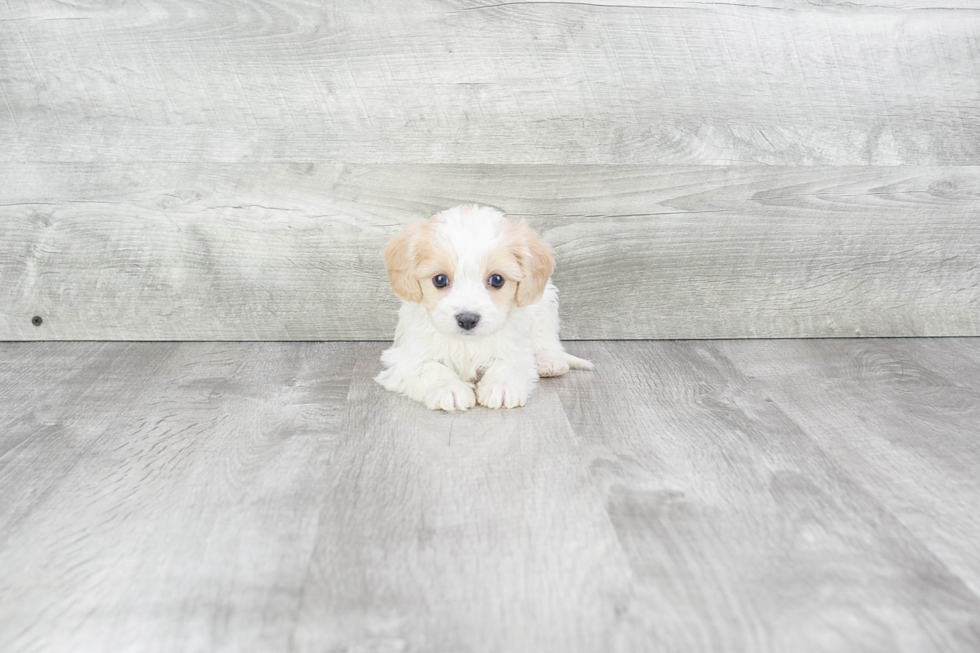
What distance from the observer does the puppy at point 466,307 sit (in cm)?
174

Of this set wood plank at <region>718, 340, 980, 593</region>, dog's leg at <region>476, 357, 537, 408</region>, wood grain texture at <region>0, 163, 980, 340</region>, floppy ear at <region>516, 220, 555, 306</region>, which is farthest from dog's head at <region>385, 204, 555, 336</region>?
wood plank at <region>718, 340, 980, 593</region>

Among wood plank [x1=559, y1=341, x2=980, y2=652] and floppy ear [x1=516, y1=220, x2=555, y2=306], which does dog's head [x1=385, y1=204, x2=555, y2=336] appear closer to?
floppy ear [x1=516, y1=220, x2=555, y2=306]

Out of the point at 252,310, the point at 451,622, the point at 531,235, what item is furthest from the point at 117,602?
the point at 252,310

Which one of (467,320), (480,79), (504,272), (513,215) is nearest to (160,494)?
(467,320)

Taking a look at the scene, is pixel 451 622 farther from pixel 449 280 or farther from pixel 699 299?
pixel 699 299

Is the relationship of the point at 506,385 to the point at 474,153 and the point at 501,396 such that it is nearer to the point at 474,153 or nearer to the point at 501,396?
the point at 501,396

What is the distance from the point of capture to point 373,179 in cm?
225

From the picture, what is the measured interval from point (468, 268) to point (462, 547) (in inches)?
27.4

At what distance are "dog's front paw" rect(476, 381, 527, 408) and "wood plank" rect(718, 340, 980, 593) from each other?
24.3 inches

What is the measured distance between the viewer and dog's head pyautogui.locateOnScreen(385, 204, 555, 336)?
172 cm

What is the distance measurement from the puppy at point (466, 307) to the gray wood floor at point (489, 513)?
0.25 feet

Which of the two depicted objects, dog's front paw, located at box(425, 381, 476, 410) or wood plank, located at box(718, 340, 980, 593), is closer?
wood plank, located at box(718, 340, 980, 593)

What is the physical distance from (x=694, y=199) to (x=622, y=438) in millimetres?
954

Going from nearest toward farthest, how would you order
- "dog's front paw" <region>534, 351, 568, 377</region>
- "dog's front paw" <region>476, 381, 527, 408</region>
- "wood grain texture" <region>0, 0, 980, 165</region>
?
"dog's front paw" <region>476, 381, 527, 408</region> → "dog's front paw" <region>534, 351, 568, 377</region> → "wood grain texture" <region>0, 0, 980, 165</region>
